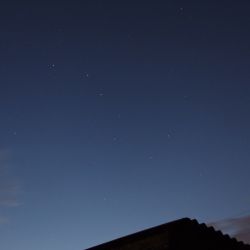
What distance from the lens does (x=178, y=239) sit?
14.3m

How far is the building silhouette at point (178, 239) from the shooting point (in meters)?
13.7

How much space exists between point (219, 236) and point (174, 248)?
150 cm

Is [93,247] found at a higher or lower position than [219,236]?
higher

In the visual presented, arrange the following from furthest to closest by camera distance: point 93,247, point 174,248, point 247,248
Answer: point 93,247 → point 174,248 → point 247,248

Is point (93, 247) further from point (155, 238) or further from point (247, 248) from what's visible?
point (247, 248)

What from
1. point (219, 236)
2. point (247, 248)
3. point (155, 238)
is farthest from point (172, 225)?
point (247, 248)

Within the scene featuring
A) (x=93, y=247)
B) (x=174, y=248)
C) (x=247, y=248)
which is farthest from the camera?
(x=93, y=247)

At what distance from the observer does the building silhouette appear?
1370cm

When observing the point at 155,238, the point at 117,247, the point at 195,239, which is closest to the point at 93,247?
the point at 117,247

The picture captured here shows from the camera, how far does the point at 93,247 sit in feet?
50.3

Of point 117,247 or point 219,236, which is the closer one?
point 219,236

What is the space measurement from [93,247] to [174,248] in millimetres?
2979

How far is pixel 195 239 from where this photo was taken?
14.1m

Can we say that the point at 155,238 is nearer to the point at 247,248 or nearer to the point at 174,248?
the point at 174,248
